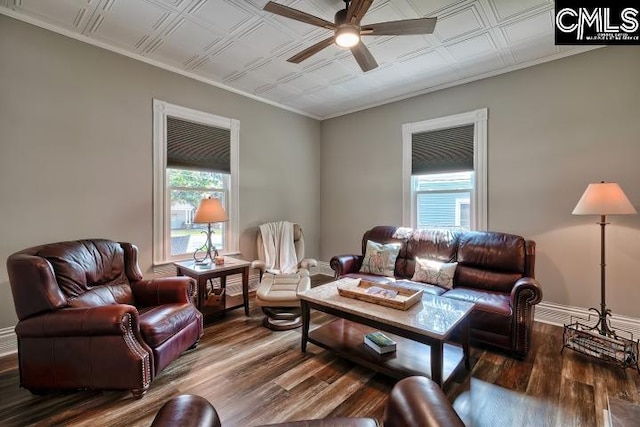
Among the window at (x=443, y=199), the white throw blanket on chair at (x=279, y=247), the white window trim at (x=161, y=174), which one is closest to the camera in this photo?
the white window trim at (x=161, y=174)

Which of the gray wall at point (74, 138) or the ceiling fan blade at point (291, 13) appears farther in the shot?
the gray wall at point (74, 138)

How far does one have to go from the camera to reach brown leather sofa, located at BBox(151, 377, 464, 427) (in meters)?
0.92

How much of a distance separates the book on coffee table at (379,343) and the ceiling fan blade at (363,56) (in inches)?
92.6

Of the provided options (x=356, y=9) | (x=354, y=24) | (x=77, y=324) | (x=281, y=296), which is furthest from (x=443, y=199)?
(x=77, y=324)

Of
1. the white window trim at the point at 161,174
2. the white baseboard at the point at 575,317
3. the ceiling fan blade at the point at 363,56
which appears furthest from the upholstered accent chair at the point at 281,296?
the white baseboard at the point at 575,317

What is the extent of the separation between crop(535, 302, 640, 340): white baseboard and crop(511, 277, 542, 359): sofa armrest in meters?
1.06

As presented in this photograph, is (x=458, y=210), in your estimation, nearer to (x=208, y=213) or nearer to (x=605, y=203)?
(x=605, y=203)

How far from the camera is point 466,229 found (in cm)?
383

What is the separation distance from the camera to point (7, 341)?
2.54 metres

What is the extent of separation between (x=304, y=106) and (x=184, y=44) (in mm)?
2151

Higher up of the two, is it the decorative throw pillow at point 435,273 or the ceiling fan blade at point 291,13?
the ceiling fan blade at point 291,13

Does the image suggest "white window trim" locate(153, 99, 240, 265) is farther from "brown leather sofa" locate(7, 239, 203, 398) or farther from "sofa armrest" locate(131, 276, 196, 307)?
"brown leather sofa" locate(7, 239, 203, 398)

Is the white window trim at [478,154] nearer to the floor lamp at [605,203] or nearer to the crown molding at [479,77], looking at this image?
the crown molding at [479,77]

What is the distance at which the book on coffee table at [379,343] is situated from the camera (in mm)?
2242
